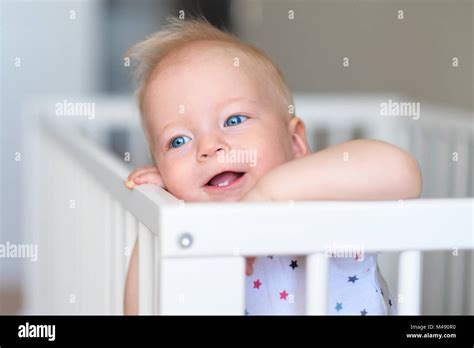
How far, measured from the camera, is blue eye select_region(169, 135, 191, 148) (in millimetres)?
1132

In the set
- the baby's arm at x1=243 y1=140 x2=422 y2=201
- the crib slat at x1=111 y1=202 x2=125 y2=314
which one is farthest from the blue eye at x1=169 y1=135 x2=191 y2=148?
the baby's arm at x1=243 y1=140 x2=422 y2=201

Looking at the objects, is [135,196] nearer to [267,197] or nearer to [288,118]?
[267,197]

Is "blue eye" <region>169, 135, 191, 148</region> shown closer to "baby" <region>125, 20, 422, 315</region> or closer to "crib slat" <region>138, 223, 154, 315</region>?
"baby" <region>125, 20, 422, 315</region>

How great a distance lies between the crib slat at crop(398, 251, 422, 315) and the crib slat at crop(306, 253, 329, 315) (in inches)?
2.8

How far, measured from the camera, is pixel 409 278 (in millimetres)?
841

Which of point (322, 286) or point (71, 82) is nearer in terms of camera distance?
point (322, 286)

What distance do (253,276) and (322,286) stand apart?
30cm

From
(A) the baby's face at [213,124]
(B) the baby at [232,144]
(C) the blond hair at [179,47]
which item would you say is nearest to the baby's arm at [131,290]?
(B) the baby at [232,144]

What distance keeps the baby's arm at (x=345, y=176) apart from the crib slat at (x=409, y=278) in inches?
3.6

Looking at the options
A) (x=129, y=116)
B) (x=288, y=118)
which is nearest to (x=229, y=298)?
(x=288, y=118)

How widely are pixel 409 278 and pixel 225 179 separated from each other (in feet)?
1.02

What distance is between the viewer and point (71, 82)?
12.5ft
